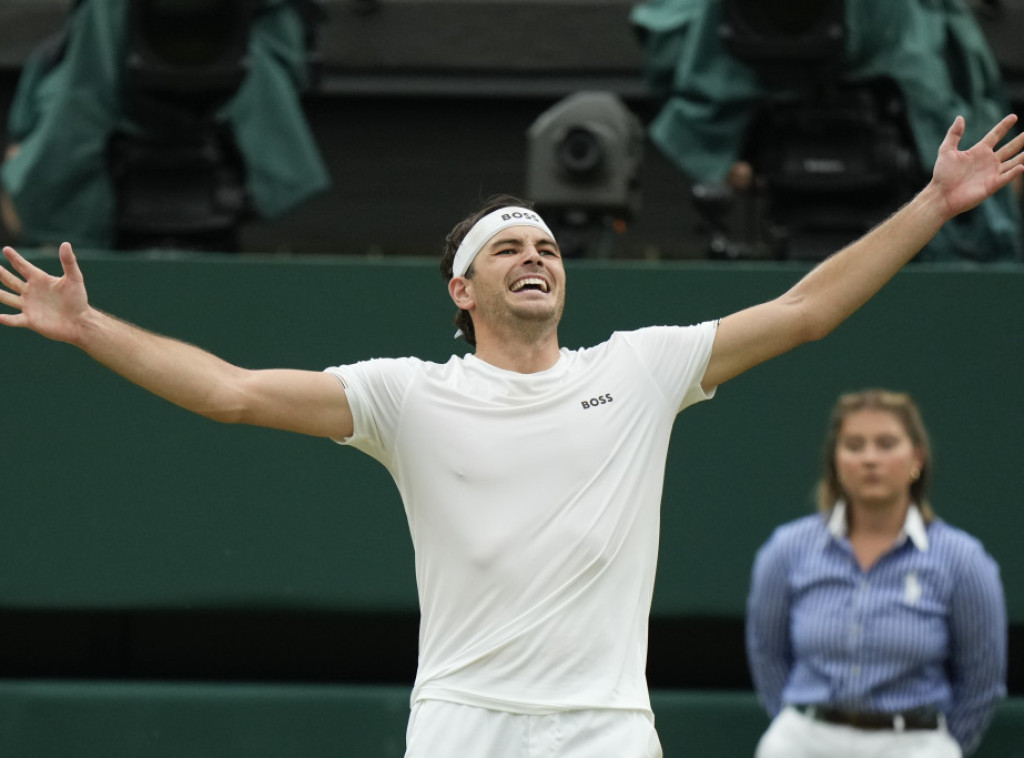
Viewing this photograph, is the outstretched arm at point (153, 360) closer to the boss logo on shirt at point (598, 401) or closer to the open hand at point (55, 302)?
the open hand at point (55, 302)

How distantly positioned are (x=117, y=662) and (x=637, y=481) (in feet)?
9.72

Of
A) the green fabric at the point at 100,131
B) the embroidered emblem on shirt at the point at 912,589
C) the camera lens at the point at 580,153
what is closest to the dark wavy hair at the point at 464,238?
the embroidered emblem on shirt at the point at 912,589

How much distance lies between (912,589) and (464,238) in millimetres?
1572

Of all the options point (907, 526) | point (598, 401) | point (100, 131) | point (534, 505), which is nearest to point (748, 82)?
point (907, 526)

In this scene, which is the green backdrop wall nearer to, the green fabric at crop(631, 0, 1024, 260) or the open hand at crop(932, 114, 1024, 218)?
the green fabric at crop(631, 0, 1024, 260)

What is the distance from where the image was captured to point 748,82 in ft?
19.5

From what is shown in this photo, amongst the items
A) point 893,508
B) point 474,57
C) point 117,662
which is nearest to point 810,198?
point 893,508

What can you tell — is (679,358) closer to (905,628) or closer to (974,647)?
(905,628)

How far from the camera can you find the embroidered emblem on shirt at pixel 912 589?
4.45m

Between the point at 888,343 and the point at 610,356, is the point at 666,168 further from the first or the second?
the point at 610,356

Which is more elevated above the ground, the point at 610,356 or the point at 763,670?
the point at 610,356

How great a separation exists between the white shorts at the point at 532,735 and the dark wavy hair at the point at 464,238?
0.97 metres

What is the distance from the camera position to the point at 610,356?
3.59 meters

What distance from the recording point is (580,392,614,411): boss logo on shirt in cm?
348
